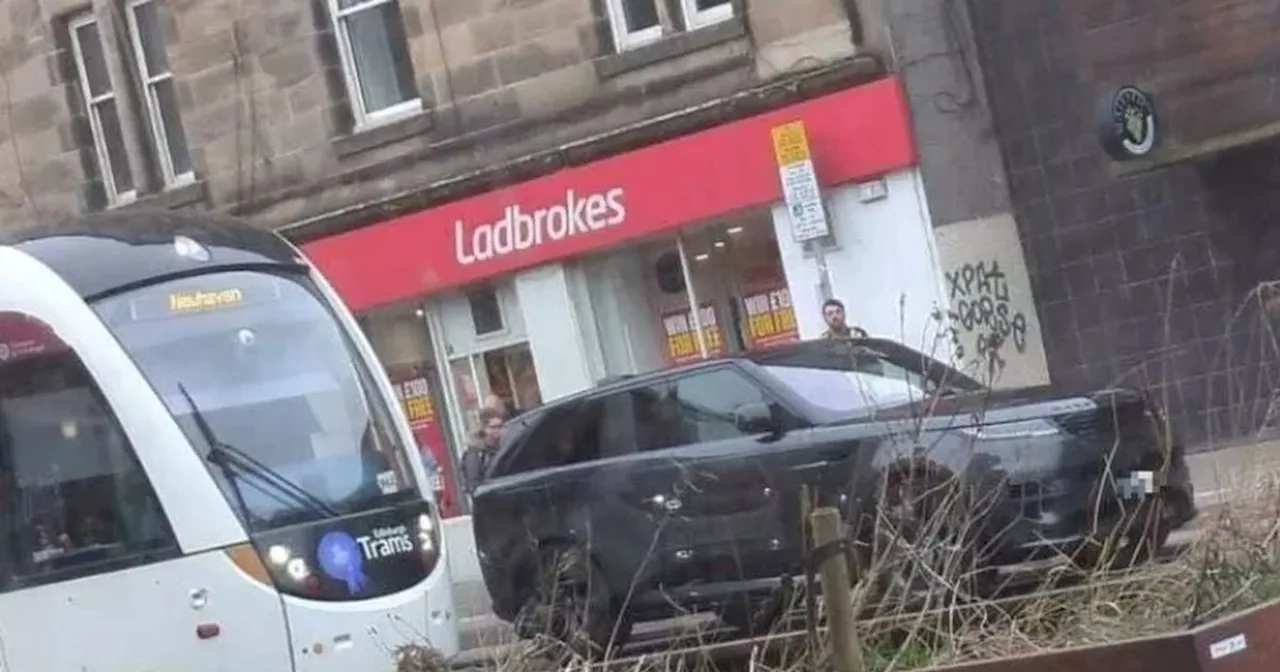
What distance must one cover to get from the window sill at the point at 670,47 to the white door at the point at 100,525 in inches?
399

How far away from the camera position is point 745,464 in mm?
13367

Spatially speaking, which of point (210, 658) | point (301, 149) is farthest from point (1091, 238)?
point (210, 658)

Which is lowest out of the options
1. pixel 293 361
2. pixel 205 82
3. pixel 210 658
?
pixel 210 658

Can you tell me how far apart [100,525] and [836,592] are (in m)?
7.03

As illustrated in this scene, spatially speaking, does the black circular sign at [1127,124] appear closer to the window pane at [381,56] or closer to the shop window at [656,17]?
the shop window at [656,17]

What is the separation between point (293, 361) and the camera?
13.0 meters

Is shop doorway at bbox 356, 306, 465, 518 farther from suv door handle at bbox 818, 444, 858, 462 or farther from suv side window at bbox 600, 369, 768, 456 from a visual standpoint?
suv door handle at bbox 818, 444, 858, 462

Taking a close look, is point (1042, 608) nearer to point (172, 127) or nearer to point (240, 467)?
point (240, 467)

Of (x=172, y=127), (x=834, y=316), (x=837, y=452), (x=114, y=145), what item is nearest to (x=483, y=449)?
(x=834, y=316)

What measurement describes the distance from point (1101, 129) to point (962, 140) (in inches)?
59.6

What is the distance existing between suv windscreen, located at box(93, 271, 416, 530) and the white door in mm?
184

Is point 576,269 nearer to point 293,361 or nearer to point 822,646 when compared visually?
point 293,361

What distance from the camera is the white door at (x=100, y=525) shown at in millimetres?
12047

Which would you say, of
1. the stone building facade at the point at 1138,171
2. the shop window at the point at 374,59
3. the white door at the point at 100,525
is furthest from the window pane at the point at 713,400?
the shop window at the point at 374,59
